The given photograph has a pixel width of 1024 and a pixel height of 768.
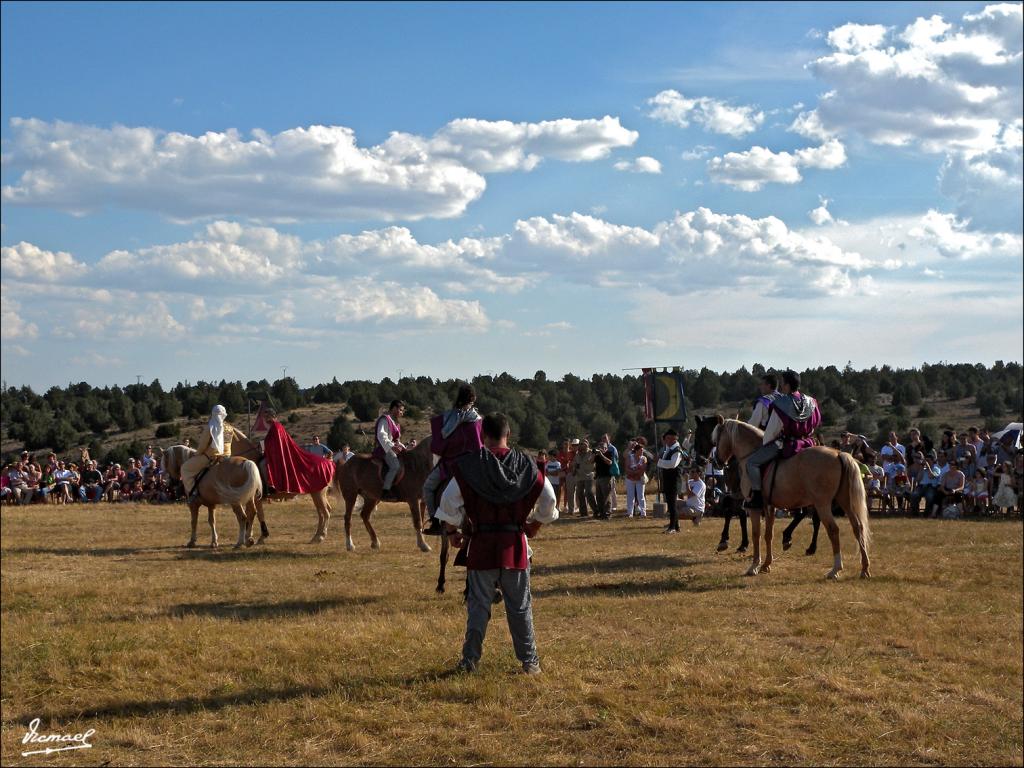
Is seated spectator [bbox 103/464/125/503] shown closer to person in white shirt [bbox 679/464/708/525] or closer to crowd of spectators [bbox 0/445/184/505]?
crowd of spectators [bbox 0/445/184/505]

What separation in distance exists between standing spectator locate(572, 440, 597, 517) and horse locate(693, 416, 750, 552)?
24.8 ft

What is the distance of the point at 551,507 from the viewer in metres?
7.40

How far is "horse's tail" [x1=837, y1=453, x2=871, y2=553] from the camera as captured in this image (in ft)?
40.2

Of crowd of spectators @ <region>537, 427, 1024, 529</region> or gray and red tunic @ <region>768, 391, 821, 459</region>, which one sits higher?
gray and red tunic @ <region>768, 391, 821, 459</region>

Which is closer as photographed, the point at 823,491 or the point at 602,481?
the point at 823,491

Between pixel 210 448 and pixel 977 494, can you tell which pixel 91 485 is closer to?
pixel 210 448

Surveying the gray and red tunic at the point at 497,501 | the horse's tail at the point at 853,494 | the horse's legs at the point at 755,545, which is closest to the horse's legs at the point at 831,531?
the horse's tail at the point at 853,494

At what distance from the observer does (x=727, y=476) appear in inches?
576

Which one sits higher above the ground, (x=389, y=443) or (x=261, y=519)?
(x=389, y=443)

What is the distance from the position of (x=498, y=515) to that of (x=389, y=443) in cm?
777

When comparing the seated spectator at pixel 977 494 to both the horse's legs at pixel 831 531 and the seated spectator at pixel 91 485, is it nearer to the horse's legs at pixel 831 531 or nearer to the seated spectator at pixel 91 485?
the horse's legs at pixel 831 531

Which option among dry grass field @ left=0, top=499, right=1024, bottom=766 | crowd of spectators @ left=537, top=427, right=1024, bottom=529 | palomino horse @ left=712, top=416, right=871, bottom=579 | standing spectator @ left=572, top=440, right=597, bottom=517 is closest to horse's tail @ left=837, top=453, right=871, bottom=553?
palomino horse @ left=712, top=416, right=871, bottom=579

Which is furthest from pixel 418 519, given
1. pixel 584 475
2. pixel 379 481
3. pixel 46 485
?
pixel 46 485

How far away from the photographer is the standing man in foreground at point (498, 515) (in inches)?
287
